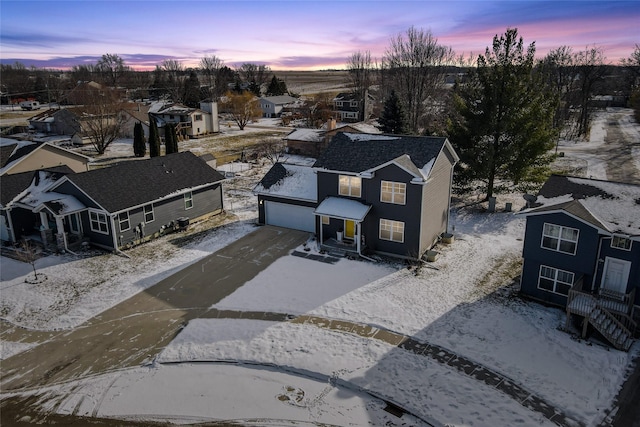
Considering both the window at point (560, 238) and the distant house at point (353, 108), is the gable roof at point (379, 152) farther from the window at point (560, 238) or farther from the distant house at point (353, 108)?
the distant house at point (353, 108)

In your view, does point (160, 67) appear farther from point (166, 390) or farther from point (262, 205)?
Answer: point (166, 390)

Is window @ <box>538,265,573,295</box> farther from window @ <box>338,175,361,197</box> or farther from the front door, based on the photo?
window @ <box>338,175,361,197</box>

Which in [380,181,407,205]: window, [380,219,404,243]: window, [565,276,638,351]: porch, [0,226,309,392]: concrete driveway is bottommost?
[0,226,309,392]: concrete driveway

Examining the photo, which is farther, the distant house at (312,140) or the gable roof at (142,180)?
the distant house at (312,140)

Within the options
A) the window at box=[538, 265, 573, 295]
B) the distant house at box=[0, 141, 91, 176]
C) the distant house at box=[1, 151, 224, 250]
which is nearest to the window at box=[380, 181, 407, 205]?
the window at box=[538, 265, 573, 295]

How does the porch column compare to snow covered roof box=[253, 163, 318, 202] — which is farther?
snow covered roof box=[253, 163, 318, 202]

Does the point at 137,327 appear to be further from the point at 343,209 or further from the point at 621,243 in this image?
the point at 621,243

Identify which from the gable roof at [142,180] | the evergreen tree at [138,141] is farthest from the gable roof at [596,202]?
the evergreen tree at [138,141]
